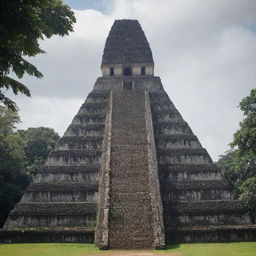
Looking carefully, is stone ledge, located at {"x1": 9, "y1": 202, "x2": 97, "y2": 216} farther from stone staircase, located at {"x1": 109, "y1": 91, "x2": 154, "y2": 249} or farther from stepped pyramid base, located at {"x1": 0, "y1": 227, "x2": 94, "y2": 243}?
stone staircase, located at {"x1": 109, "y1": 91, "x2": 154, "y2": 249}

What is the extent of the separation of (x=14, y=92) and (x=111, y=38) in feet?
72.3

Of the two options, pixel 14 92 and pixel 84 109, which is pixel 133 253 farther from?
pixel 84 109

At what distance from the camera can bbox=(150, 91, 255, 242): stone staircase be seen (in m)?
16.0

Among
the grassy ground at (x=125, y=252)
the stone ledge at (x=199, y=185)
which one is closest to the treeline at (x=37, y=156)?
the stone ledge at (x=199, y=185)

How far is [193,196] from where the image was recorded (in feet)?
59.1

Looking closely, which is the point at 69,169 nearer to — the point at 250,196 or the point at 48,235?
the point at 48,235

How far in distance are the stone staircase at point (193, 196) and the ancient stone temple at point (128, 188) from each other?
45 millimetres

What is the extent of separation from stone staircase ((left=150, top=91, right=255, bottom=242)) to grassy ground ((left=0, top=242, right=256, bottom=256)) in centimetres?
96

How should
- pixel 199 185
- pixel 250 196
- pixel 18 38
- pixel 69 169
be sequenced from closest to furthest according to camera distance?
pixel 18 38 < pixel 250 196 < pixel 199 185 < pixel 69 169

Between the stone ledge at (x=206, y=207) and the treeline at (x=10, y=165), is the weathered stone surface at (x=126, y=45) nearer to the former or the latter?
the treeline at (x=10, y=165)

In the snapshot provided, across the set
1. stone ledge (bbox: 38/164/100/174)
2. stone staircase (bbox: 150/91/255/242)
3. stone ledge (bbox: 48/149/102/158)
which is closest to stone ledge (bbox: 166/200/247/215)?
stone staircase (bbox: 150/91/255/242)

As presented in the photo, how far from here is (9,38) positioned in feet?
25.0

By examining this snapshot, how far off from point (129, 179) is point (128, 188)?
2.21ft

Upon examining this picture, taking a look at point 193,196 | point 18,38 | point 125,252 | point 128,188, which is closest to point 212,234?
point 193,196
